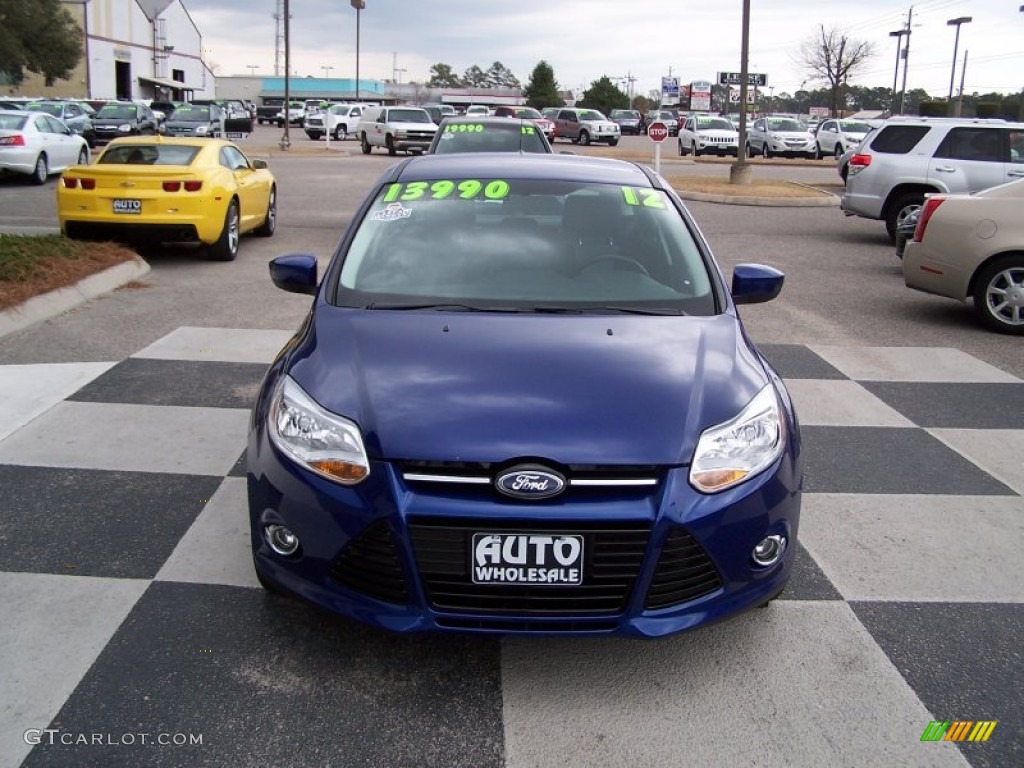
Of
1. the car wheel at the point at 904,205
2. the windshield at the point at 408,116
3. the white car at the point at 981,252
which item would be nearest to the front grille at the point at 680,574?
the white car at the point at 981,252

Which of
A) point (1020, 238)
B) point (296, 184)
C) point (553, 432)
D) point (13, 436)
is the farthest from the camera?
point (296, 184)

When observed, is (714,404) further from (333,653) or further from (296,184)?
Answer: (296,184)

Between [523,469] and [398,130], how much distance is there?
32102 mm

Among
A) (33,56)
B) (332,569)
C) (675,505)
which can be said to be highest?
(33,56)

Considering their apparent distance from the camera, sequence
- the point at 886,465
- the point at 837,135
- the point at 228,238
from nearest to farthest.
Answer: the point at 886,465, the point at 228,238, the point at 837,135

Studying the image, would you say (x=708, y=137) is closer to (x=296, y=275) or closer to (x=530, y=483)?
(x=296, y=275)

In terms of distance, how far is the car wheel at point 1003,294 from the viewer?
8742 mm

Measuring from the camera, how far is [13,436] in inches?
217

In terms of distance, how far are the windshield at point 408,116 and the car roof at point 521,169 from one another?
30.0 meters

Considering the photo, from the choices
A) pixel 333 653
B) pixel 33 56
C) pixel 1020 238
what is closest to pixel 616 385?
pixel 333 653

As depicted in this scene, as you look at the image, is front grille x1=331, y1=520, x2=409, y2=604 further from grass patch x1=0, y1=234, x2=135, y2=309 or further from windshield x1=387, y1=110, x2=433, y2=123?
windshield x1=387, y1=110, x2=433, y2=123

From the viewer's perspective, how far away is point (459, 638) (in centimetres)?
354

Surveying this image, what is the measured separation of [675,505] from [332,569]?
107cm

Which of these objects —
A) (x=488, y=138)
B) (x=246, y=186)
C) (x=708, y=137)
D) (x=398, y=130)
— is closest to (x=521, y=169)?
(x=246, y=186)
